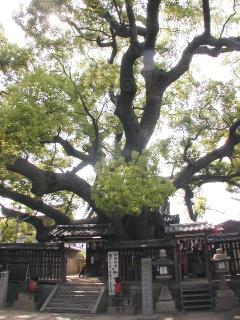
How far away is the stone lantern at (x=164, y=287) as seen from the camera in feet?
44.0

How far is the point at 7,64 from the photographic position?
1748 centimetres

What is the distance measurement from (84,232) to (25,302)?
13.8ft

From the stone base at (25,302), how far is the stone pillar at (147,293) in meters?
5.22

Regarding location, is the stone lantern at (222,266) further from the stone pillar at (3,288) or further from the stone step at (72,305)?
the stone pillar at (3,288)

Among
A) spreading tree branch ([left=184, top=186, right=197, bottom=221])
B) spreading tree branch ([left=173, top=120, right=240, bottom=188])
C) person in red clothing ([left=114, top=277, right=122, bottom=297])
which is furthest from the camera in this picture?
spreading tree branch ([left=184, top=186, right=197, bottom=221])

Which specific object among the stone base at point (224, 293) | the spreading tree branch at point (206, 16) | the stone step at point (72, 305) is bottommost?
the stone step at point (72, 305)

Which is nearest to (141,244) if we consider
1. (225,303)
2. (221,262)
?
(221,262)

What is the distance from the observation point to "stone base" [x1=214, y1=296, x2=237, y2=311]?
13.2 metres

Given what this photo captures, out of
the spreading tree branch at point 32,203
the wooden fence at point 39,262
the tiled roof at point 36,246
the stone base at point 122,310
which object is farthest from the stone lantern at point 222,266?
the spreading tree branch at point 32,203

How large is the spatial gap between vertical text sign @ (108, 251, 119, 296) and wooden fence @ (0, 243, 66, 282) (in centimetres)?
267

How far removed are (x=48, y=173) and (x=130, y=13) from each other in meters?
8.34

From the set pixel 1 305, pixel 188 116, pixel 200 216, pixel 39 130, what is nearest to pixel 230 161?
pixel 188 116

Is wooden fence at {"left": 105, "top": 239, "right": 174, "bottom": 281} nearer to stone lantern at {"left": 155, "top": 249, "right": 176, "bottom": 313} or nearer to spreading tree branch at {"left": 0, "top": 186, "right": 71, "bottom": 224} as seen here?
stone lantern at {"left": 155, "top": 249, "right": 176, "bottom": 313}

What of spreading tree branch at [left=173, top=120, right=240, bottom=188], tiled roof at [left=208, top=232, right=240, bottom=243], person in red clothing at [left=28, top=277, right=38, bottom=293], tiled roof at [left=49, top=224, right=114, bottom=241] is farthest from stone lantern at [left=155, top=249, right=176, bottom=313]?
person in red clothing at [left=28, top=277, right=38, bottom=293]
